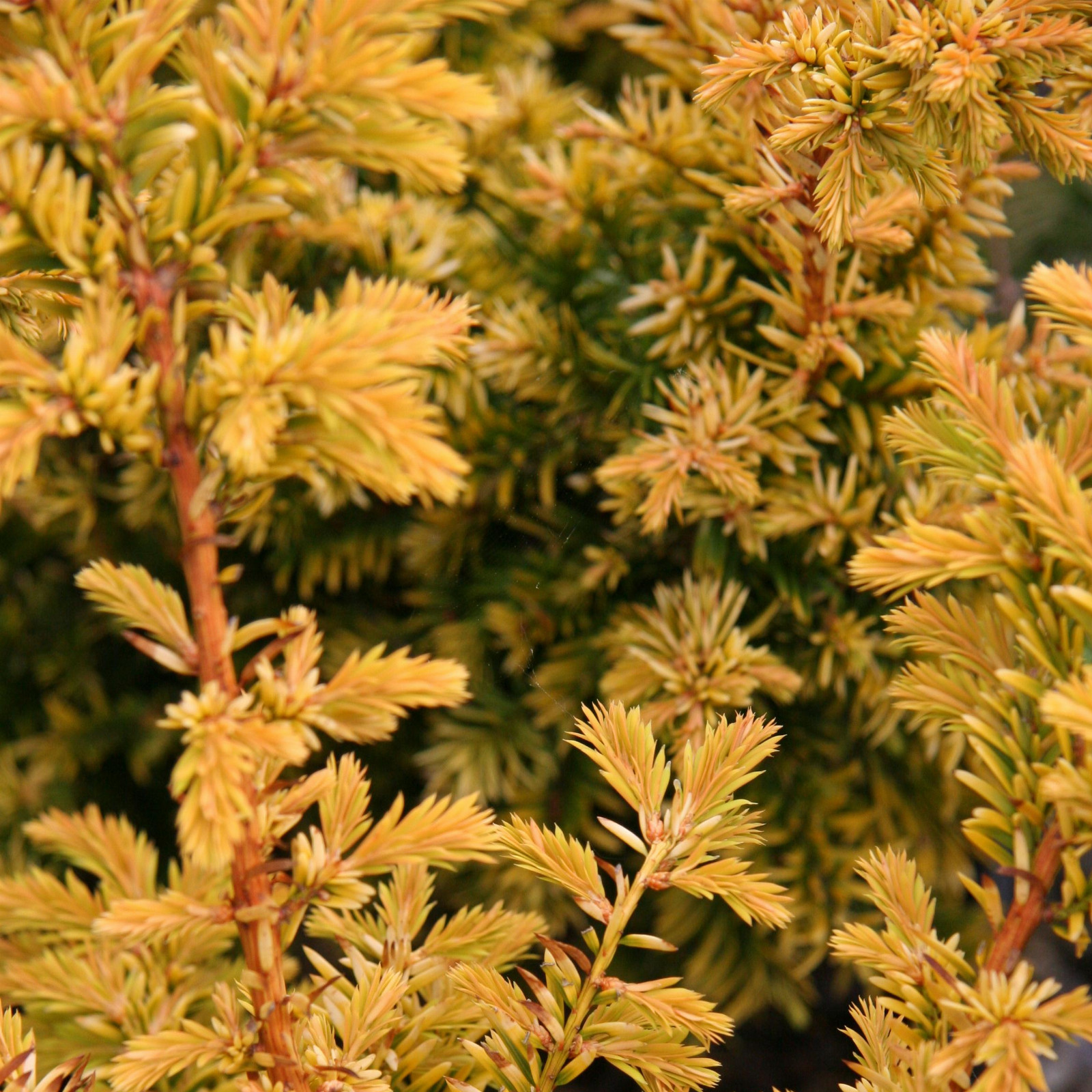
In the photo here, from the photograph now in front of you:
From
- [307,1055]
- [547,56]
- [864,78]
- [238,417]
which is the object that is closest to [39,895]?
[307,1055]

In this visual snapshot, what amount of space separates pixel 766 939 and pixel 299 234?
0.63m

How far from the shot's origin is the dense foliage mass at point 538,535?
0.34m

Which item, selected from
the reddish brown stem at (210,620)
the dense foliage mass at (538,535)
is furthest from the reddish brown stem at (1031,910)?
the reddish brown stem at (210,620)

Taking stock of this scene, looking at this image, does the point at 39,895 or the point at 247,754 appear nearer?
the point at 247,754

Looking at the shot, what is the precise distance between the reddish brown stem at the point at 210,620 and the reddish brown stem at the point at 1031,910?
26 cm

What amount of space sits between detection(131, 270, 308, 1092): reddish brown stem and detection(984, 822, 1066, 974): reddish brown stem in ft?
0.86

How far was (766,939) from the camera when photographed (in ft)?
2.39

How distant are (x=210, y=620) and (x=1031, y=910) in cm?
31

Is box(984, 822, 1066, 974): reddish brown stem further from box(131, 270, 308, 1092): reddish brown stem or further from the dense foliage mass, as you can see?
box(131, 270, 308, 1092): reddish brown stem

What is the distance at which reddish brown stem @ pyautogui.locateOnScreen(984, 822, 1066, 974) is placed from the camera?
34cm

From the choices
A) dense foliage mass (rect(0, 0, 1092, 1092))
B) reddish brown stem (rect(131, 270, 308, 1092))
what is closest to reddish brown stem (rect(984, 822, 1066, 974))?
dense foliage mass (rect(0, 0, 1092, 1092))

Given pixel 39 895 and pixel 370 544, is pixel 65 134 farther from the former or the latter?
pixel 370 544

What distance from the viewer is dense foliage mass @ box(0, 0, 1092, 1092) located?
337 mm

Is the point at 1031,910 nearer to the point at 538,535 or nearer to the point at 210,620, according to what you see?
the point at 210,620
